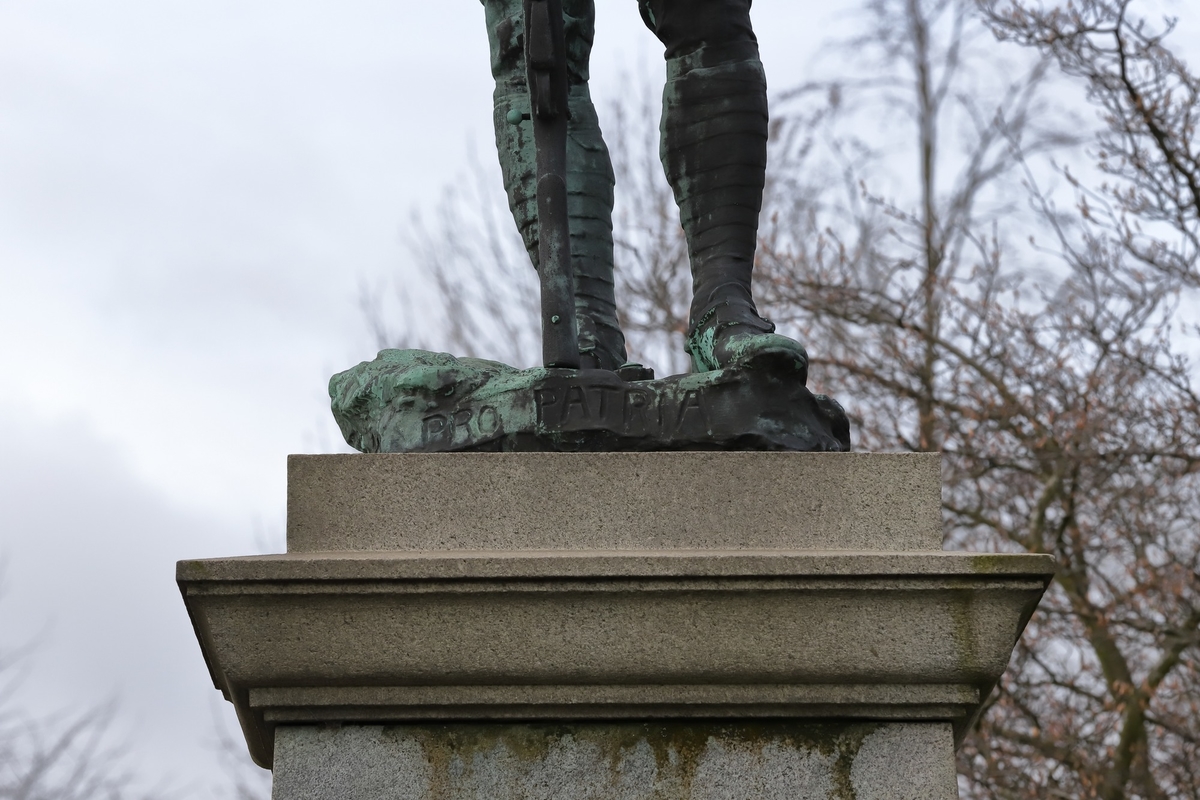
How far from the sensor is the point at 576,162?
3490 mm

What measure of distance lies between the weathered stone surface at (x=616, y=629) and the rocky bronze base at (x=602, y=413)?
1.42 feet

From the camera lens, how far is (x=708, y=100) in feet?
11.1

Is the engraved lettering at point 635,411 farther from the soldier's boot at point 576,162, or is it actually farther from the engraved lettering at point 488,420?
the soldier's boot at point 576,162

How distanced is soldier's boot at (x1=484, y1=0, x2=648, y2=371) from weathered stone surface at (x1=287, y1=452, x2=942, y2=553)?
2.01ft

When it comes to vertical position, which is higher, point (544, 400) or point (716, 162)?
point (716, 162)

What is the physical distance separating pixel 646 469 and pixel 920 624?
1.76 ft

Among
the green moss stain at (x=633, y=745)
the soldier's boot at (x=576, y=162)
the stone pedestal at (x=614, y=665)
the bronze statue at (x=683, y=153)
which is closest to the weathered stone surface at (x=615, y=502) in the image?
the stone pedestal at (x=614, y=665)

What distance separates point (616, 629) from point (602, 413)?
549mm

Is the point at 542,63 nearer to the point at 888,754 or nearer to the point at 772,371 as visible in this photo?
the point at 772,371

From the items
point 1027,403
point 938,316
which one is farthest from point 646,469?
point 938,316

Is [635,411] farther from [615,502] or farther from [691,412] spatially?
[615,502]

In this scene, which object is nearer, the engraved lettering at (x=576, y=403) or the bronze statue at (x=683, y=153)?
the engraved lettering at (x=576, y=403)

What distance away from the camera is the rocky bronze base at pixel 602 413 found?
295 centimetres

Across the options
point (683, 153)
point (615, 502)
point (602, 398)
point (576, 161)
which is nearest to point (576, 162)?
point (576, 161)
